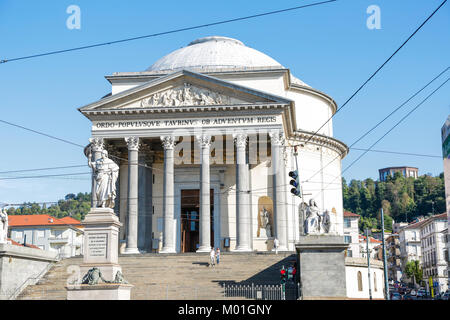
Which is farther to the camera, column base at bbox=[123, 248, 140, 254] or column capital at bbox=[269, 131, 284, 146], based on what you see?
column capital at bbox=[269, 131, 284, 146]

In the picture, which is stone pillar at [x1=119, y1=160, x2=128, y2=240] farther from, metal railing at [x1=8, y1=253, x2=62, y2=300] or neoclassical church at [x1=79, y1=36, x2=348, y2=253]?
metal railing at [x1=8, y1=253, x2=62, y2=300]

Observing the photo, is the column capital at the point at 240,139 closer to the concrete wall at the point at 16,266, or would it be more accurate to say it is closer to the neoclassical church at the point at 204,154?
the neoclassical church at the point at 204,154

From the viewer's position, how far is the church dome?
2143 inches

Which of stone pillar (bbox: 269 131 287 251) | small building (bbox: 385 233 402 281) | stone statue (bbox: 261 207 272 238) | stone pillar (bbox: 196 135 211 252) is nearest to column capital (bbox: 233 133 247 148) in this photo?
stone pillar (bbox: 269 131 287 251)

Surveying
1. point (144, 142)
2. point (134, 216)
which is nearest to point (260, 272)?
point (134, 216)

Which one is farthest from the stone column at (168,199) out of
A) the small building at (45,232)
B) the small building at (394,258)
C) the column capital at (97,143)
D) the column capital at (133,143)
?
the small building at (394,258)

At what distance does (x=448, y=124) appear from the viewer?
30016mm

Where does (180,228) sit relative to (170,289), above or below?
above

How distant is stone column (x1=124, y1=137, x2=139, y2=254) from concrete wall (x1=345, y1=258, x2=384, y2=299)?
1508 centimetres

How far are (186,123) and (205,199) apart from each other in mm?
5928

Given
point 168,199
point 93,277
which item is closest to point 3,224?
point 168,199

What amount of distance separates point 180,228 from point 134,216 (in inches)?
225

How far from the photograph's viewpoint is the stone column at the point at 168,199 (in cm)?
4159

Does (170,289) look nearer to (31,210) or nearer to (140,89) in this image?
(140,89)
